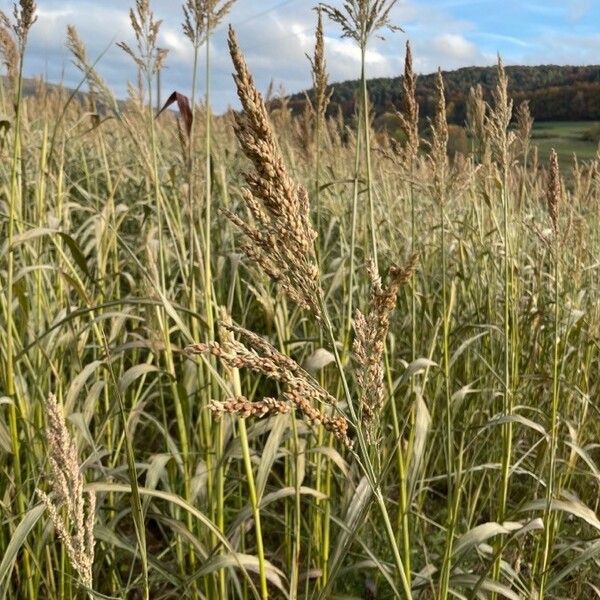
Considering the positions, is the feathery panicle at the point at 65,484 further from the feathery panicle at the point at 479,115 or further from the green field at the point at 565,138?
the green field at the point at 565,138

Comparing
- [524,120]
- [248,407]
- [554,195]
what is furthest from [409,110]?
[524,120]

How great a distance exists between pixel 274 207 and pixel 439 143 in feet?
4.41

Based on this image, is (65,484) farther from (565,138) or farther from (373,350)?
(565,138)

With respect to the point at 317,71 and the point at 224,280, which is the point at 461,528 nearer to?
the point at 317,71

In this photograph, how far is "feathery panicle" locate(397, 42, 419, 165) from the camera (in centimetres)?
196

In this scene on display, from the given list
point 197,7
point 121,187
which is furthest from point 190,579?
point 121,187

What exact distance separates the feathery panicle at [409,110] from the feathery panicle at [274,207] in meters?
1.06

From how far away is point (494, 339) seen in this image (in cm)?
329

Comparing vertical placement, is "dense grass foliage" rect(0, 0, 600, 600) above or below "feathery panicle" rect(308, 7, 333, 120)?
below

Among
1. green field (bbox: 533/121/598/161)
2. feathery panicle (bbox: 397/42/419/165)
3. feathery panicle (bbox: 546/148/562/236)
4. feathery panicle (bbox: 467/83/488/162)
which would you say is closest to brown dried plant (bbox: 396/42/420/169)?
feathery panicle (bbox: 397/42/419/165)

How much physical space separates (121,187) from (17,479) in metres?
4.44

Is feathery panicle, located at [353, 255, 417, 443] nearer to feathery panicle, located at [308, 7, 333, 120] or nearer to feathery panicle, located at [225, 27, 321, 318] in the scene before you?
feathery panicle, located at [225, 27, 321, 318]

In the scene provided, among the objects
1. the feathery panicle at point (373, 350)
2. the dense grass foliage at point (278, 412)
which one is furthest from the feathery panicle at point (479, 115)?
the feathery panicle at point (373, 350)

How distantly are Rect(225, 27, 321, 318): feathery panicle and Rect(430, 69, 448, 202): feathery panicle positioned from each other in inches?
49.0
